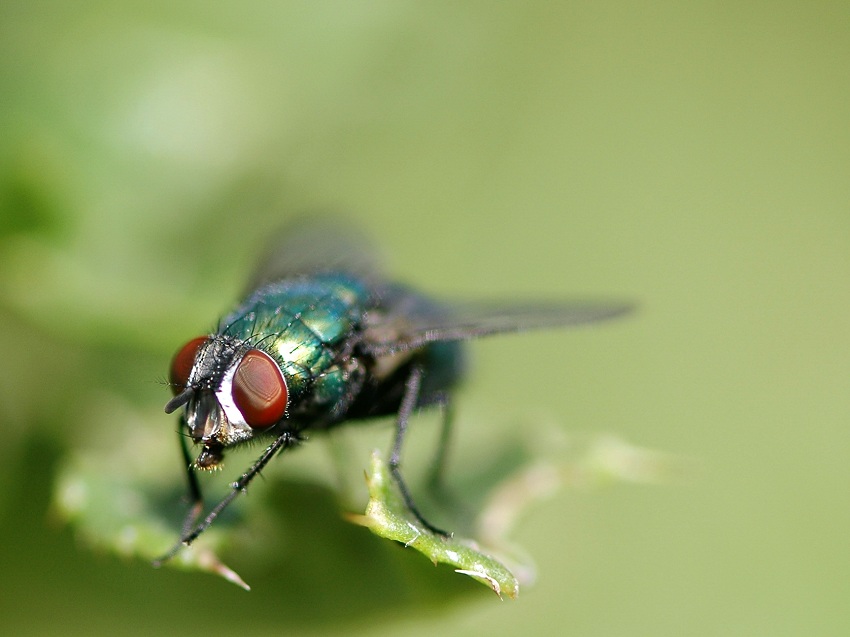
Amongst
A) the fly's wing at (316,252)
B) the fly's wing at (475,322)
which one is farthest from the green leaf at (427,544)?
the fly's wing at (316,252)

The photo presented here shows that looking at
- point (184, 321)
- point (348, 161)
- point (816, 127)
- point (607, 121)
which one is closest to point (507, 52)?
point (607, 121)

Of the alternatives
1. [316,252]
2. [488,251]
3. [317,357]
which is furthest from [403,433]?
[488,251]

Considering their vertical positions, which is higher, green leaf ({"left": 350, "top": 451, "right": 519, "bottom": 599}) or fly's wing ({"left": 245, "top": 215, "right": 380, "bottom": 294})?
fly's wing ({"left": 245, "top": 215, "right": 380, "bottom": 294})

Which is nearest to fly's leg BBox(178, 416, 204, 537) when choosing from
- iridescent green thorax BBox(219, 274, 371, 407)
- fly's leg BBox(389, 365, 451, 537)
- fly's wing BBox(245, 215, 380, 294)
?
iridescent green thorax BBox(219, 274, 371, 407)

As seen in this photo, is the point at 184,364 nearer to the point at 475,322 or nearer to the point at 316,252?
the point at 475,322

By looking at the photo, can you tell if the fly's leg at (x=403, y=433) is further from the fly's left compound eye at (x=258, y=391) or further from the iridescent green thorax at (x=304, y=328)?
the fly's left compound eye at (x=258, y=391)

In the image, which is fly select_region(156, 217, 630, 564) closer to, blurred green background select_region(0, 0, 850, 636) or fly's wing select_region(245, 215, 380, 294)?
fly's wing select_region(245, 215, 380, 294)
